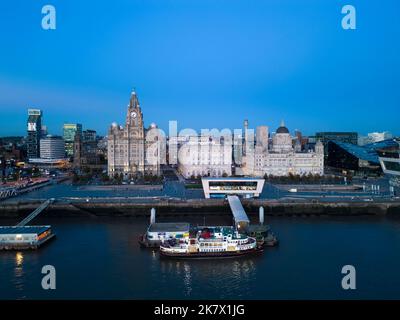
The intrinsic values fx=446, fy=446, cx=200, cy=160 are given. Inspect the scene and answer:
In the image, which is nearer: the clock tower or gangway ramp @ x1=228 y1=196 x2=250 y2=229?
gangway ramp @ x1=228 y1=196 x2=250 y2=229

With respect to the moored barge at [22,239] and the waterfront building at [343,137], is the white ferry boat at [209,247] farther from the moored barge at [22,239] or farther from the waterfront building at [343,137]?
the waterfront building at [343,137]

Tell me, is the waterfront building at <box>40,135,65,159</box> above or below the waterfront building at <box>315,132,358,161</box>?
below

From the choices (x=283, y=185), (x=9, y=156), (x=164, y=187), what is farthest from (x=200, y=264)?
(x=9, y=156)

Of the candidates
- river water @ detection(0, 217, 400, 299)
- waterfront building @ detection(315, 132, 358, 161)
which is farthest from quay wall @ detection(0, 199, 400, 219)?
waterfront building @ detection(315, 132, 358, 161)

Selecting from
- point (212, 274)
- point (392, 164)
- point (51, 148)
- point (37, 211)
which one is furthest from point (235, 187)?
point (51, 148)

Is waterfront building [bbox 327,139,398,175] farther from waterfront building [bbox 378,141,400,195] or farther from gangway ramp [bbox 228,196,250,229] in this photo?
gangway ramp [bbox 228,196,250,229]
